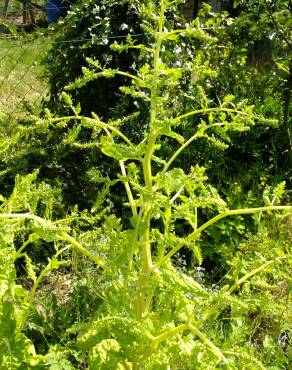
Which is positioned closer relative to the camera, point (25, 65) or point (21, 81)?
point (21, 81)

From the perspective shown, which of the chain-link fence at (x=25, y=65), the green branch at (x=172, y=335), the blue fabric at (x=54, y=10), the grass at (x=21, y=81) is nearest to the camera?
the green branch at (x=172, y=335)

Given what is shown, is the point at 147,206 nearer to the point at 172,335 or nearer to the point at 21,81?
the point at 172,335

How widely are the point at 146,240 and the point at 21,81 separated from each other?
3949 mm

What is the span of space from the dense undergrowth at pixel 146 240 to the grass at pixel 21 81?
0.46m

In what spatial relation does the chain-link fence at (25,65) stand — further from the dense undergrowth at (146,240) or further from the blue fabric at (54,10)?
the dense undergrowth at (146,240)

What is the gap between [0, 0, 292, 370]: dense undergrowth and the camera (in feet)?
4.75

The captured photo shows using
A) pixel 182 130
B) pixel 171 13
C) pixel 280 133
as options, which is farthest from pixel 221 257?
pixel 171 13

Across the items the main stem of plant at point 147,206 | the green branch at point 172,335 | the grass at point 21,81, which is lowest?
the grass at point 21,81

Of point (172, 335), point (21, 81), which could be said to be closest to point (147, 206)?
point (172, 335)

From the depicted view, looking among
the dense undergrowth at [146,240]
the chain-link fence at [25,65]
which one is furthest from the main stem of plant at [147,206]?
the chain-link fence at [25,65]

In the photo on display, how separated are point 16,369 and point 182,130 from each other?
236cm

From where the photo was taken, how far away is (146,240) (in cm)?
159

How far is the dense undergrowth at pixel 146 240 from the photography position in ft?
4.75

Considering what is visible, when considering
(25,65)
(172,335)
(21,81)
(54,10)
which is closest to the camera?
(172,335)
